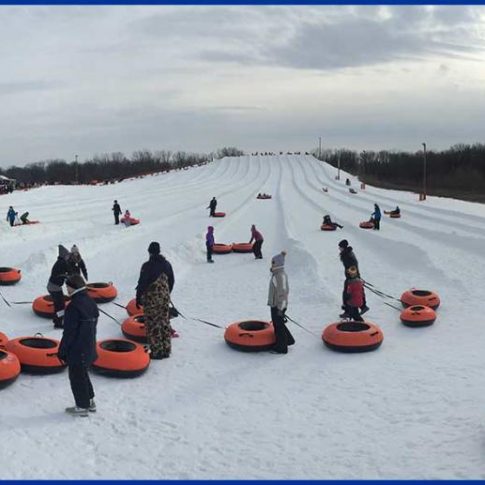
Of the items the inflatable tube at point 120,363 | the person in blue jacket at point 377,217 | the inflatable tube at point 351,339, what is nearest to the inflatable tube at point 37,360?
the inflatable tube at point 120,363

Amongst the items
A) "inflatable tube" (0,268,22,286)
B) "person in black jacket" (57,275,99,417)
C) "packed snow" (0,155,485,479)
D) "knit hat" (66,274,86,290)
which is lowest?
"packed snow" (0,155,485,479)

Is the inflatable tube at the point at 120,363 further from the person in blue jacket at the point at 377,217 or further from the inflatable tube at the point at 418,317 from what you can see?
the person in blue jacket at the point at 377,217

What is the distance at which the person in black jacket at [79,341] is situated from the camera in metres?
7.01

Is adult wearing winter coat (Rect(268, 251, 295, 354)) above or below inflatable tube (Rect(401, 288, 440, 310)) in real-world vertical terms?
above

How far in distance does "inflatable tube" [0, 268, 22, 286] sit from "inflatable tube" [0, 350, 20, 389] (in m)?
7.85

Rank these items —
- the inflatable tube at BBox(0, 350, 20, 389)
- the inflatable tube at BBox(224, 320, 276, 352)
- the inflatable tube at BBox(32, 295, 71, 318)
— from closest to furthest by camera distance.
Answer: the inflatable tube at BBox(0, 350, 20, 389) < the inflatable tube at BBox(224, 320, 276, 352) < the inflatable tube at BBox(32, 295, 71, 318)

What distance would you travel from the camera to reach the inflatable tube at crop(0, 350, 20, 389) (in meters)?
7.91

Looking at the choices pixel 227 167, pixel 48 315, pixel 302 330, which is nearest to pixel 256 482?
pixel 302 330

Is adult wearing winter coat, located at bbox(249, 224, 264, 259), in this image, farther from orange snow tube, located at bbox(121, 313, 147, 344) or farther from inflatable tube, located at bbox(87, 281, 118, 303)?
orange snow tube, located at bbox(121, 313, 147, 344)

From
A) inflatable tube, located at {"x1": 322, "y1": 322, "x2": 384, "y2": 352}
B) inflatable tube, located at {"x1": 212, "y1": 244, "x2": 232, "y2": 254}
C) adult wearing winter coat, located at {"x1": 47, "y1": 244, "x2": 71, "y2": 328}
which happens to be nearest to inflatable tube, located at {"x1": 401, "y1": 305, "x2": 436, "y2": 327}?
inflatable tube, located at {"x1": 322, "y1": 322, "x2": 384, "y2": 352}

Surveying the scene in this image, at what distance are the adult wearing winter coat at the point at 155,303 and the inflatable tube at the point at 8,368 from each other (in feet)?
7.25

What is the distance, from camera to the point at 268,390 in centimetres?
833

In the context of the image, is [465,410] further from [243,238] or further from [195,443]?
[243,238]

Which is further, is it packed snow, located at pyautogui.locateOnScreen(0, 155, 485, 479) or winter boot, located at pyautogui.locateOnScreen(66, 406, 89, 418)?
winter boot, located at pyautogui.locateOnScreen(66, 406, 89, 418)
